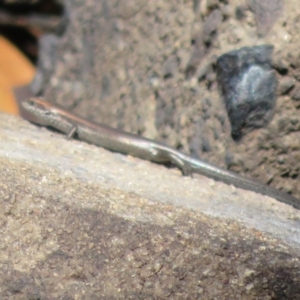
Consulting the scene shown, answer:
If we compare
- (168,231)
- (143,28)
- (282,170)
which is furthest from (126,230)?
(143,28)

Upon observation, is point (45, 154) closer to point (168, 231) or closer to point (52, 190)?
point (52, 190)

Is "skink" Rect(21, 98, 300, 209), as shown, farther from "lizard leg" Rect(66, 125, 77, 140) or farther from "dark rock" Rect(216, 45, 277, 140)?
"dark rock" Rect(216, 45, 277, 140)

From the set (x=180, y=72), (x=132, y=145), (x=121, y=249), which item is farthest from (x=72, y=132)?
(x=121, y=249)

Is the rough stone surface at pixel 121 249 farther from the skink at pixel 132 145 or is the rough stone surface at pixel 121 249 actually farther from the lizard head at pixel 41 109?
the lizard head at pixel 41 109

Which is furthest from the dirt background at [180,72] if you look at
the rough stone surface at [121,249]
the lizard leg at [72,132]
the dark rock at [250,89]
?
the rough stone surface at [121,249]

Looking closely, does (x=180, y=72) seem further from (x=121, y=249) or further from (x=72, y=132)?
(x=121, y=249)

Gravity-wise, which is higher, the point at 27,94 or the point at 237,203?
the point at 237,203

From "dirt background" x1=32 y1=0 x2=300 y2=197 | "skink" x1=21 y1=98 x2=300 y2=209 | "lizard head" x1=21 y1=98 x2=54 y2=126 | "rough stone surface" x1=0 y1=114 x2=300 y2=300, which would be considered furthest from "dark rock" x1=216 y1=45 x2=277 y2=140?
"lizard head" x1=21 y1=98 x2=54 y2=126
